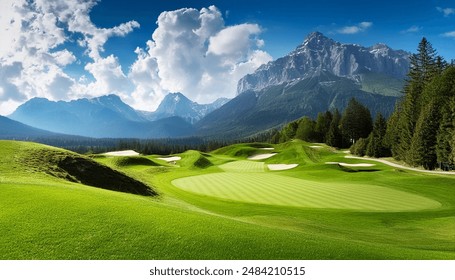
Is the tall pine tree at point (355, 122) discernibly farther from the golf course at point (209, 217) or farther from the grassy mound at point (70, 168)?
the grassy mound at point (70, 168)

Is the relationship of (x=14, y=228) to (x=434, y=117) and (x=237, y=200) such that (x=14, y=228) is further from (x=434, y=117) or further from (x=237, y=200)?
(x=434, y=117)

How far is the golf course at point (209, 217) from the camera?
9.69m

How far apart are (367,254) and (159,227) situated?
282 inches

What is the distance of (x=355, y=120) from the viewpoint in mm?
117250

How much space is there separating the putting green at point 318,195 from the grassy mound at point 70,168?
29.0ft

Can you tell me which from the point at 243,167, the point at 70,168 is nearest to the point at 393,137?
the point at 243,167

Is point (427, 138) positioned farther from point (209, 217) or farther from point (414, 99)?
point (209, 217)

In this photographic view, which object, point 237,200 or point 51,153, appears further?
point 237,200

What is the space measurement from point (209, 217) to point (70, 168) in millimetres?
17262

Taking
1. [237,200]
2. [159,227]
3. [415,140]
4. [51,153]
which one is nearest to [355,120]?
[415,140]

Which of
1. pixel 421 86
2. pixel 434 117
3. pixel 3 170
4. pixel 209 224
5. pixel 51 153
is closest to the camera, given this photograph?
pixel 209 224

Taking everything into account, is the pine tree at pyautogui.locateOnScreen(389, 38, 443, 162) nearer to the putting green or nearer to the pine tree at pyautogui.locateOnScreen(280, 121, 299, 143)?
the putting green

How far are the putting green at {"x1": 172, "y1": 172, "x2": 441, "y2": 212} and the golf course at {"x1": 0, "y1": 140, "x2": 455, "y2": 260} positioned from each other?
0.32 ft
